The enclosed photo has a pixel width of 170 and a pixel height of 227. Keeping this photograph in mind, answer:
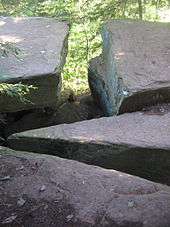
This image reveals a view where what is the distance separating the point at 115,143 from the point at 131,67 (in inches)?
78.4

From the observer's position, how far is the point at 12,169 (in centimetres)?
523

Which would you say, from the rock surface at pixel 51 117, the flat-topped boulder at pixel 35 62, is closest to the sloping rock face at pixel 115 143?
the flat-topped boulder at pixel 35 62

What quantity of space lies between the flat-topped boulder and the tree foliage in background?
2.90 ft

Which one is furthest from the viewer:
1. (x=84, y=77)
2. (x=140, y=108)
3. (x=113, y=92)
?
(x=84, y=77)

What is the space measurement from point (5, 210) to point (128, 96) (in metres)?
2.78

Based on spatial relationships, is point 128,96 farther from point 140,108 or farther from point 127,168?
point 127,168

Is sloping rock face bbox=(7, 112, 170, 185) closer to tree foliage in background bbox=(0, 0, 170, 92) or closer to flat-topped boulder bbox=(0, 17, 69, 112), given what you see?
flat-topped boulder bbox=(0, 17, 69, 112)

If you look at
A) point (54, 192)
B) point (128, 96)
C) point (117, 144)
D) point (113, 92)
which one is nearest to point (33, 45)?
point (113, 92)

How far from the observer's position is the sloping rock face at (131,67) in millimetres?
6746

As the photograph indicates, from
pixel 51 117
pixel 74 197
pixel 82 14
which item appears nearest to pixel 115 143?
pixel 74 197

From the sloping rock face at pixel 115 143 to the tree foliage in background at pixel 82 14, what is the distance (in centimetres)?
347

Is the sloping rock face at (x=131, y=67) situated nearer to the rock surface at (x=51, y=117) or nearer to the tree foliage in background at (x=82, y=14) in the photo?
the rock surface at (x=51, y=117)

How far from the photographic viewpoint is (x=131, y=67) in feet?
23.9

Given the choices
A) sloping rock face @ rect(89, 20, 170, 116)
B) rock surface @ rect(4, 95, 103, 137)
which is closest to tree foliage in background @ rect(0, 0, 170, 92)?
sloping rock face @ rect(89, 20, 170, 116)
